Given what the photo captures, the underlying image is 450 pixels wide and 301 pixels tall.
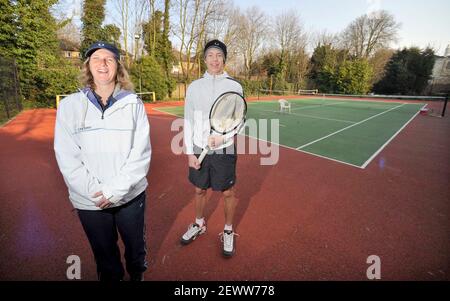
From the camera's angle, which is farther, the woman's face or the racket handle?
the racket handle

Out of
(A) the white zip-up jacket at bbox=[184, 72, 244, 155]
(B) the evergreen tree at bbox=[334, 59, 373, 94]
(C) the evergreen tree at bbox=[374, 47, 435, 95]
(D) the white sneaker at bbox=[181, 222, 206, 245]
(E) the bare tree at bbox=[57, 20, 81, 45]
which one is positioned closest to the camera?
(A) the white zip-up jacket at bbox=[184, 72, 244, 155]

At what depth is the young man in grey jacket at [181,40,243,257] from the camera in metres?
2.85

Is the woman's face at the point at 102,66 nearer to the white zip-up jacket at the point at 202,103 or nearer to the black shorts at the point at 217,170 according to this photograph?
the white zip-up jacket at the point at 202,103

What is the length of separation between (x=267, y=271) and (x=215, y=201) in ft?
6.27

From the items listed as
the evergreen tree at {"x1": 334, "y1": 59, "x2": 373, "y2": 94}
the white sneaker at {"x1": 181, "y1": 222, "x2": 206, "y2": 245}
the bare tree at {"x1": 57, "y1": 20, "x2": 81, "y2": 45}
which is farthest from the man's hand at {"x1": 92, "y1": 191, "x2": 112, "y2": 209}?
the evergreen tree at {"x1": 334, "y1": 59, "x2": 373, "y2": 94}

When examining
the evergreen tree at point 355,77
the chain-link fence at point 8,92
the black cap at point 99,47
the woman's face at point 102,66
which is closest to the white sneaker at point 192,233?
the woman's face at point 102,66

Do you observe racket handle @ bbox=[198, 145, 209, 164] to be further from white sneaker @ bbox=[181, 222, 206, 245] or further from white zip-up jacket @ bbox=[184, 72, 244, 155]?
white sneaker @ bbox=[181, 222, 206, 245]

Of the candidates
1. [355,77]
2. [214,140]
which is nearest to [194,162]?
[214,140]

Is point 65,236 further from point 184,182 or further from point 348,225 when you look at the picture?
point 348,225

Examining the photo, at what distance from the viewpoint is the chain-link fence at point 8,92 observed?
12.2 m

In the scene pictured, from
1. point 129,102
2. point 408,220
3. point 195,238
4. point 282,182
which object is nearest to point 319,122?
point 282,182

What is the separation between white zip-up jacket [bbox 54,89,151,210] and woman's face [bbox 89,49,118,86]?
135 millimetres

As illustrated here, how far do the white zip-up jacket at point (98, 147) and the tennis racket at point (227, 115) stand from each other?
0.95 meters

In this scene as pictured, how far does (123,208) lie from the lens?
2197 mm
